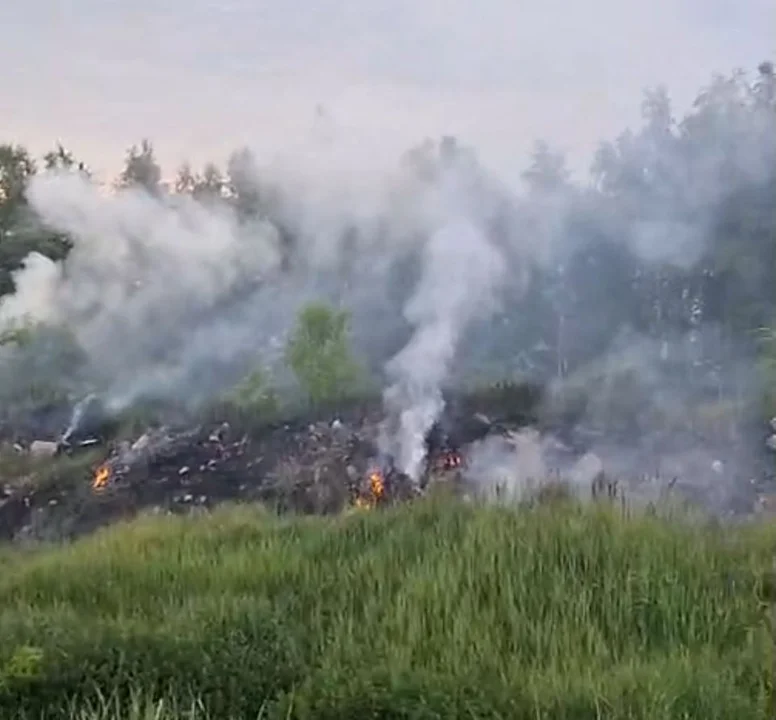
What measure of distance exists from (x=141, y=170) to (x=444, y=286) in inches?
48.5

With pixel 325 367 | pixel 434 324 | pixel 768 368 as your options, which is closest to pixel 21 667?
pixel 325 367

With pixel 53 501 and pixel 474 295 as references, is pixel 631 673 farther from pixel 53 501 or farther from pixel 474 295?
pixel 53 501

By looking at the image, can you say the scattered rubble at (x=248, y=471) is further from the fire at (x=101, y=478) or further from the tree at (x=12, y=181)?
the tree at (x=12, y=181)

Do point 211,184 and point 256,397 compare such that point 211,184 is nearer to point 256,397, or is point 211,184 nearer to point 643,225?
point 256,397

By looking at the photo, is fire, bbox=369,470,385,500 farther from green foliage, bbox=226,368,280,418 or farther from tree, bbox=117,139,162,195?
tree, bbox=117,139,162,195

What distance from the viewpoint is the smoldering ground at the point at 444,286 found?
4.21m

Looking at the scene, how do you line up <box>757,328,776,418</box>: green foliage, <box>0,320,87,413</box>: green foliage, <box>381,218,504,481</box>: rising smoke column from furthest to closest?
<box>0,320,87,413</box>: green foliage
<box>381,218,504,481</box>: rising smoke column
<box>757,328,776,418</box>: green foliage

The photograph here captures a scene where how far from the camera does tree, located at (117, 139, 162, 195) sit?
451cm

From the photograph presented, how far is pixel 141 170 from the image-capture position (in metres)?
4.54

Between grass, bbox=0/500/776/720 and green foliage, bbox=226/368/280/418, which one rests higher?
green foliage, bbox=226/368/280/418

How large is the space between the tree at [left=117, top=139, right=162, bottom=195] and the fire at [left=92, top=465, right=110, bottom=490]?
1.09 meters

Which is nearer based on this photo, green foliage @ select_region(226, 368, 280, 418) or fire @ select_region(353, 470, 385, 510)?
fire @ select_region(353, 470, 385, 510)

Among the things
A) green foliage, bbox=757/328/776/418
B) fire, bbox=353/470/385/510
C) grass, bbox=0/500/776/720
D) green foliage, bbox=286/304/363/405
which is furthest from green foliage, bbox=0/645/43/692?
green foliage, bbox=757/328/776/418

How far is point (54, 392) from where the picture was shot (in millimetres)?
4426
